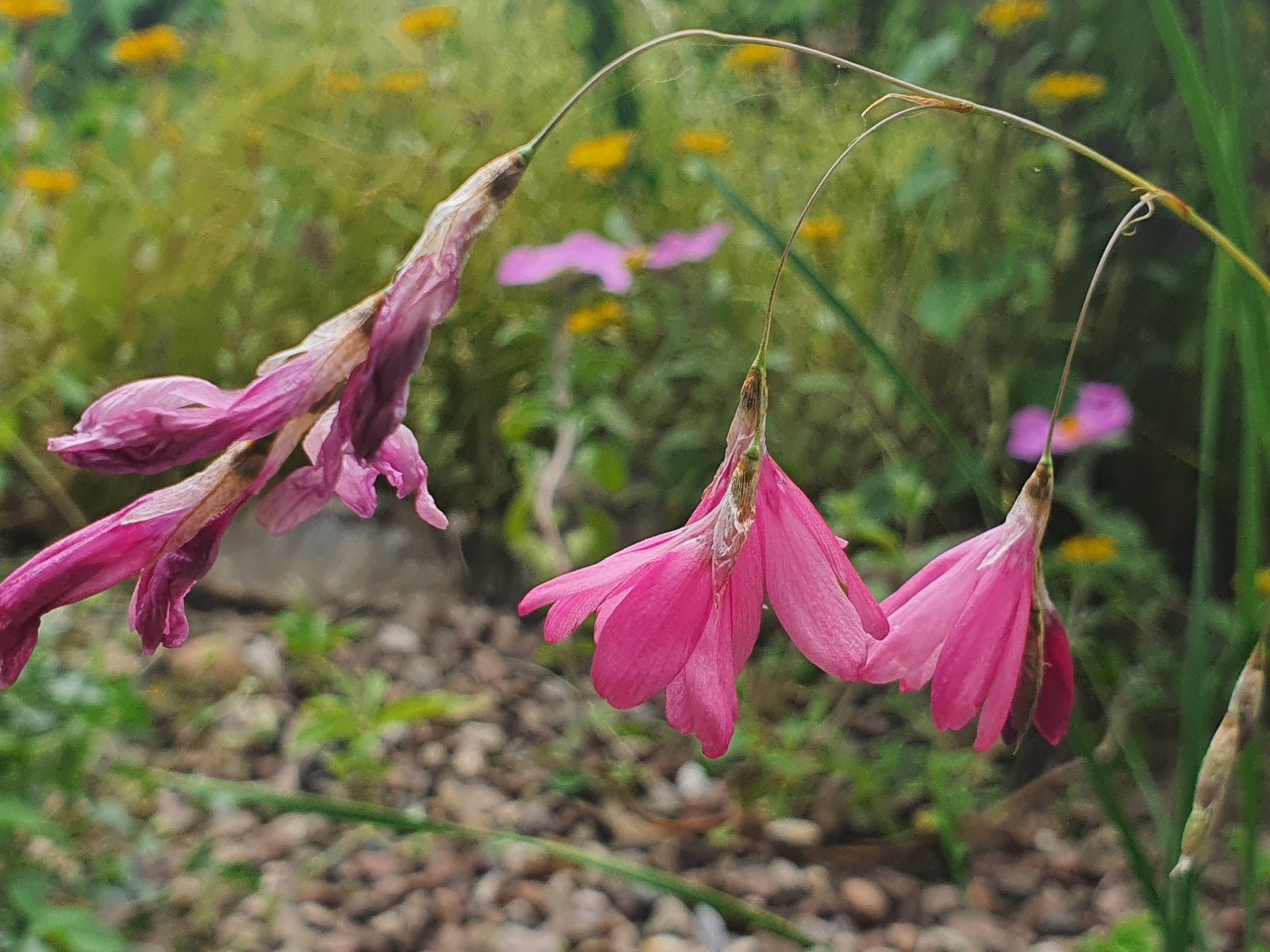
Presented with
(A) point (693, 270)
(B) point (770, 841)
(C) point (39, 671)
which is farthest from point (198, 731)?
(A) point (693, 270)

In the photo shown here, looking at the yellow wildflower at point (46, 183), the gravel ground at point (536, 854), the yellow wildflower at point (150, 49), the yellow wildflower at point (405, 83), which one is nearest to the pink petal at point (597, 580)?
the gravel ground at point (536, 854)

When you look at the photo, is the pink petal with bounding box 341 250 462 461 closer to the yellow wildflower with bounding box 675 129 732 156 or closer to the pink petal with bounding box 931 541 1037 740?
A: the pink petal with bounding box 931 541 1037 740

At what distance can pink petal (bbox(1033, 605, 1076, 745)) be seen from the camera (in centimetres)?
39

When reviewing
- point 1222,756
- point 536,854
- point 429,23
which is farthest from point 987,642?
point 429,23

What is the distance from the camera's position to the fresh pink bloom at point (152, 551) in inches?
11.7

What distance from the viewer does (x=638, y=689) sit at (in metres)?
0.32

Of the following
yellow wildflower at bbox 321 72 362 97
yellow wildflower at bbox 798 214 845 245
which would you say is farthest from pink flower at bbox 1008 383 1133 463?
yellow wildflower at bbox 321 72 362 97

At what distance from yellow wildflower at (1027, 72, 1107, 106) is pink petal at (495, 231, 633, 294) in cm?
53

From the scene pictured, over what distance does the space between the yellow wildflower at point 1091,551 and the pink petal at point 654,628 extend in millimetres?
957

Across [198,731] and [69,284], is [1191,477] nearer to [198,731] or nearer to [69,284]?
[198,731]

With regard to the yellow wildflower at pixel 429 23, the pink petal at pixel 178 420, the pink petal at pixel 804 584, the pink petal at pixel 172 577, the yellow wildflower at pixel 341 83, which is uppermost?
the yellow wildflower at pixel 429 23

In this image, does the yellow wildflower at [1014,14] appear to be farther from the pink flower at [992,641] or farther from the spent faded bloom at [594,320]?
the pink flower at [992,641]

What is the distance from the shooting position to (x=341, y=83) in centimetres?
199

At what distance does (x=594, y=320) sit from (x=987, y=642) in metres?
1.04
